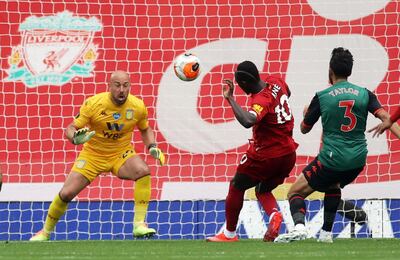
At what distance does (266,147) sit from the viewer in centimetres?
962

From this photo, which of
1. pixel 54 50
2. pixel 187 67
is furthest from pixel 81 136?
pixel 54 50

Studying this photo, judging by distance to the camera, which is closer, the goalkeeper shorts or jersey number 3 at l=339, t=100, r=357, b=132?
jersey number 3 at l=339, t=100, r=357, b=132

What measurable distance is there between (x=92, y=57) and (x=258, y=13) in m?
2.25

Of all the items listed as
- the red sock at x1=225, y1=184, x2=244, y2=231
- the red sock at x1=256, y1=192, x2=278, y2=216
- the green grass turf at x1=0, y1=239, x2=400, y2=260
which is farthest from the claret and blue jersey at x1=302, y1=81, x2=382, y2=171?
the red sock at x1=225, y1=184, x2=244, y2=231

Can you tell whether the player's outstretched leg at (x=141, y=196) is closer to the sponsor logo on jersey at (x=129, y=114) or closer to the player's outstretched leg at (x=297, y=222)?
the sponsor logo on jersey at (x=129, y=114)

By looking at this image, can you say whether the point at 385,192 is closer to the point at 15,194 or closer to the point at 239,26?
the point at 239,26

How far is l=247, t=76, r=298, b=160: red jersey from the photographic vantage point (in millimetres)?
9477

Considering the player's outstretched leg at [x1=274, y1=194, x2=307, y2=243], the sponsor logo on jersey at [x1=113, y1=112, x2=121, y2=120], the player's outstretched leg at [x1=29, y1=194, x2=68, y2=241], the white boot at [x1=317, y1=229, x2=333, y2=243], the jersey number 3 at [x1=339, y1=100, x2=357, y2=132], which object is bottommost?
the player's outstretched leg at [x1=29, y1=194, x2=68, y2=241]

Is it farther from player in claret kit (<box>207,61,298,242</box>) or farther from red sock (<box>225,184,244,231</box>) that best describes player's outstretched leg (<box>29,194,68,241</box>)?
red sock (<box>225,184,244,231</box>)

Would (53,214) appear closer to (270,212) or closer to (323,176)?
(270,212)

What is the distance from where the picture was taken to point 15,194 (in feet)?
42.1

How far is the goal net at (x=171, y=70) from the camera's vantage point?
42.9 ft

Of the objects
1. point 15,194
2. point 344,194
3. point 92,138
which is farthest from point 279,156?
point 15,194

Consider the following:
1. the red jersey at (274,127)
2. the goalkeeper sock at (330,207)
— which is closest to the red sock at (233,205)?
the red jersey at (274,127)
